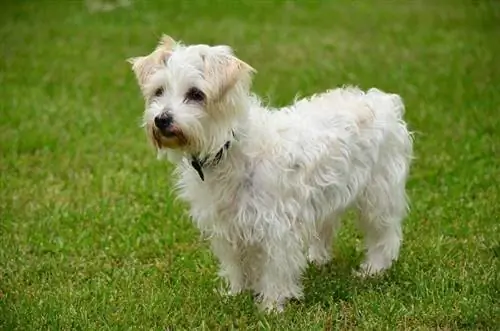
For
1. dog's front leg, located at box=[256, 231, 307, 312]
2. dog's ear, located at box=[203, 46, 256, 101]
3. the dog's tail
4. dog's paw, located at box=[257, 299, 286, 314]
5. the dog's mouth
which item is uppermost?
dog's ear, located at box=[203, 46, 256, 101]

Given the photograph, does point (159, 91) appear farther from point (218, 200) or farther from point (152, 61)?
point (218, 200)

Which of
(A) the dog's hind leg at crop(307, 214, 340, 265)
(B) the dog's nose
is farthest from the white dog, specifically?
(A) the dog's hind leg at crop(307, 214, 340, 265)

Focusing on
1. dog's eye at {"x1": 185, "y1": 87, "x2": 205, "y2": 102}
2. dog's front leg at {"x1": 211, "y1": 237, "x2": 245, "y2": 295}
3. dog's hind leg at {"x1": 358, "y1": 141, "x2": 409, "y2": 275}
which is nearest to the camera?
dog's eye at {"x1": 185, "y1": 87, "x2": 205, "y2": 102}

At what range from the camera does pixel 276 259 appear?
551 cm

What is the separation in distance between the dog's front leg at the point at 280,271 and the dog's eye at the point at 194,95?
91 cm

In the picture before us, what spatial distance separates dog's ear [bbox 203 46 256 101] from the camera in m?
5.15

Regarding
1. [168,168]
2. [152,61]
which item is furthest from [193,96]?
[168,168]

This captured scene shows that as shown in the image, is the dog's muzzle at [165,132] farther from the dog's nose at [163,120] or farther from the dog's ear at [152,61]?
the dog's ear at [152,61]

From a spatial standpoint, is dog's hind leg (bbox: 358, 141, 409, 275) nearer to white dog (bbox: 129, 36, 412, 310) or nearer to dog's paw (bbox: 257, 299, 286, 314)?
white dog (bbox: 129, 36, 412, 310)

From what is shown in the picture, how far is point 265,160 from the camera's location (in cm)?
548

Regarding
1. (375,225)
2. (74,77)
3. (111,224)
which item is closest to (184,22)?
(74,77)

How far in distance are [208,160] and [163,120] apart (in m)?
0.47

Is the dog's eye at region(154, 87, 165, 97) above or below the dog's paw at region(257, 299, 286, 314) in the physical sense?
above

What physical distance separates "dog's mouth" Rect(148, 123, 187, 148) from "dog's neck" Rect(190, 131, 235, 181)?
0.21 meters
